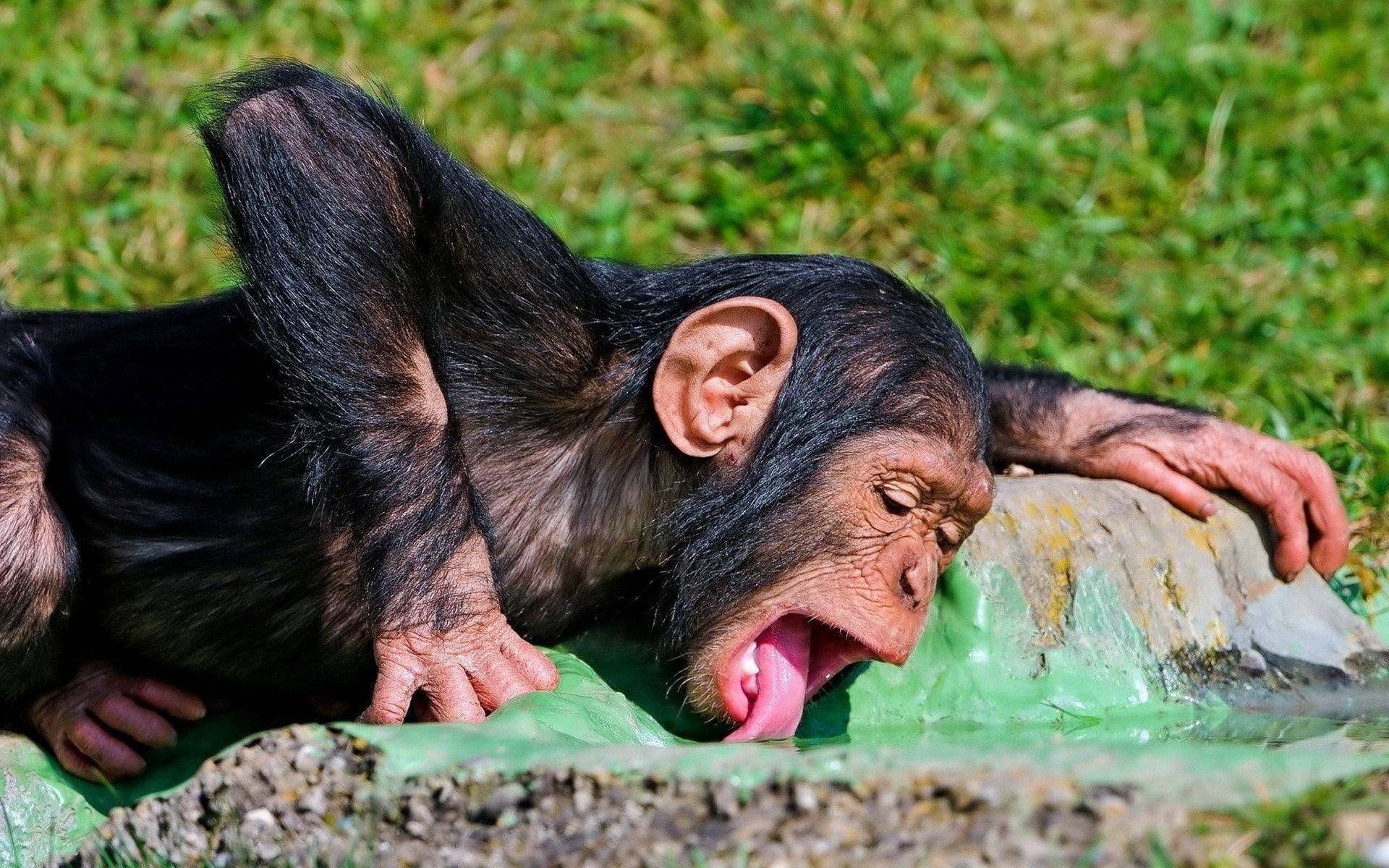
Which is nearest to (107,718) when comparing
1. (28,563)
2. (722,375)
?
(28,563)

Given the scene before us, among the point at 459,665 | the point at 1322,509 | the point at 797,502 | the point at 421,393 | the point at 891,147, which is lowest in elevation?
the point at 1322,509

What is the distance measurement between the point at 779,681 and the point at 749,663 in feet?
0.30

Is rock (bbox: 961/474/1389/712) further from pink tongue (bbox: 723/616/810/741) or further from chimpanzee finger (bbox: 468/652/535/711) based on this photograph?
chimpanzee finger (bbox: 468/652/535/711)

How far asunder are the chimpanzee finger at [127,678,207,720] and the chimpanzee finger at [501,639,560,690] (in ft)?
3.20

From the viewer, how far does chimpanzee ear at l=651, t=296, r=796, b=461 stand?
4.18 m

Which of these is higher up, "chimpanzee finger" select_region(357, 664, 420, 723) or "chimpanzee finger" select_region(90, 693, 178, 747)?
"chimpanzee finger" select_region(357, 664, 420, 723)

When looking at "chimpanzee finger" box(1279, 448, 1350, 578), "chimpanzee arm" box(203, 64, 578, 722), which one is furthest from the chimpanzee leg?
"chimpanzee finger" box(1279, 448, 1350, 578)

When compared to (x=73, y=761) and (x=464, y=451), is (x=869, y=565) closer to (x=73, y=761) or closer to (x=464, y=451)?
(x=464, y=451)

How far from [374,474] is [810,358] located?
1.13 m

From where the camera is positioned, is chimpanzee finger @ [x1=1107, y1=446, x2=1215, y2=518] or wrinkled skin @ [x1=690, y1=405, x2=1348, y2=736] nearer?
wrinkled skin @ [x1=690, y1=405, x2=1348, y2=736]

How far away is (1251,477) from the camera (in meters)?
4.84

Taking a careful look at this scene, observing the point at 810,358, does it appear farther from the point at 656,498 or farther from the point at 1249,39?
the point at 1249,39

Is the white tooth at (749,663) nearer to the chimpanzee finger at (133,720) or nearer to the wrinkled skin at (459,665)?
the wrinkled skin at (459,665)

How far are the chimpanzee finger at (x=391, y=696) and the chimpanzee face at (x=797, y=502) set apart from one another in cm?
75
